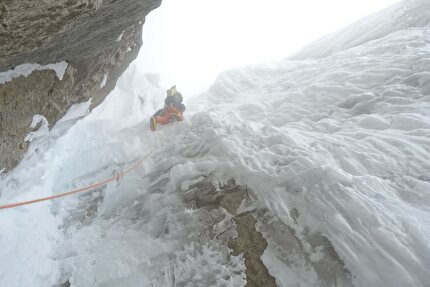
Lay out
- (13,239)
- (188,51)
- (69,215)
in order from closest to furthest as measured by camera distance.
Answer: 1. (13,239)
2. (69,215)
3. (188,51)

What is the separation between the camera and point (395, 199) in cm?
428

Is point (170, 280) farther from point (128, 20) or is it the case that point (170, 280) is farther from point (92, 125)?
point (92, 125)

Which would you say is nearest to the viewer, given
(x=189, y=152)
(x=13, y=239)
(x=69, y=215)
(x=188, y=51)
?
(x=13, y=239)

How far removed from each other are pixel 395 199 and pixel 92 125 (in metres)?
7.64

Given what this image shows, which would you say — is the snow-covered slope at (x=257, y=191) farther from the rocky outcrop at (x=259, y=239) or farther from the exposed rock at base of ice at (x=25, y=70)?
the exposed rock at base of ice at (x=25, y=70)

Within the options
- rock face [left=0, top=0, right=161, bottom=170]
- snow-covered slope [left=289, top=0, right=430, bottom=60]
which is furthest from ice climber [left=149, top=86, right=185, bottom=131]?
snow-covered slope [left=289, top=0, right=430, bottom=60]

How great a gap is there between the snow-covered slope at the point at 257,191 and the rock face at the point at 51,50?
2.27 feet

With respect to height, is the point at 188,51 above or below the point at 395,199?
below

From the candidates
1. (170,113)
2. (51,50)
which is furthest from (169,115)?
(51,50)

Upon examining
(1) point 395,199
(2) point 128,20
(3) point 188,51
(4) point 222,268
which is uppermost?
(2) point 128,20

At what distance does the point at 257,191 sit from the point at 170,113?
16.3 ft

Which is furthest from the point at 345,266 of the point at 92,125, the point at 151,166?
the point at 92,125

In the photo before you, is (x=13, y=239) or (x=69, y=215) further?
(x=69, y=215)

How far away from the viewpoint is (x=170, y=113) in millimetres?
9328
